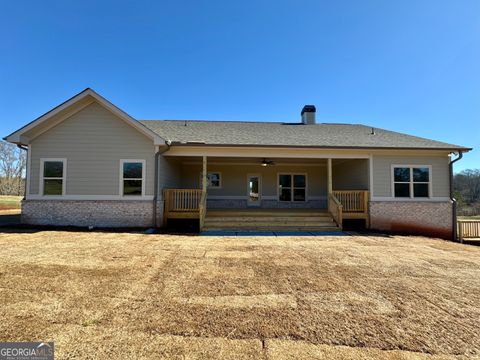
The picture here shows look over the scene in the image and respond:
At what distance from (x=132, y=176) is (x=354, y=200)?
9.25 metres

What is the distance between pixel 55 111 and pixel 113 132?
2.10m

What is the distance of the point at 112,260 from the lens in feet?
17.8

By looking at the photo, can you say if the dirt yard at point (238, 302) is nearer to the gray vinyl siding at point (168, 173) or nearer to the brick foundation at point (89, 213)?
the brick foundation at point (89, 213)

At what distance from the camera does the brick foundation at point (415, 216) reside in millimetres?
10344

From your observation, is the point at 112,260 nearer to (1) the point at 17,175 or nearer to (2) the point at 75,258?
(2) the point at 75,258

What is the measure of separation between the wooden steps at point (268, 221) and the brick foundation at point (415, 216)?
2.01 metres

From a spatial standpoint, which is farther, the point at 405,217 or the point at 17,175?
the point at 17,175

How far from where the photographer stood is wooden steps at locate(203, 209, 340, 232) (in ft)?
32.4

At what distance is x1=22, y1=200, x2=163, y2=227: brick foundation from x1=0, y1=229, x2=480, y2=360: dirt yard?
3100mm

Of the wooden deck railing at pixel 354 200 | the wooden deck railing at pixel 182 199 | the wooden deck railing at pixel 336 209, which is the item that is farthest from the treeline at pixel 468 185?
the wooden deck railing at pixel 182 199

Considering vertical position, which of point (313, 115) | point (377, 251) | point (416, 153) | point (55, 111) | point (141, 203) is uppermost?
point (313, 115)

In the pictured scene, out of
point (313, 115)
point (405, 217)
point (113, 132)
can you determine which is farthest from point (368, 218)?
point (113, 132)

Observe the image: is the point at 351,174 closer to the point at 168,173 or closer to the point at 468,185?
the point at 168,173

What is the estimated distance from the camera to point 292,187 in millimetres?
14141
